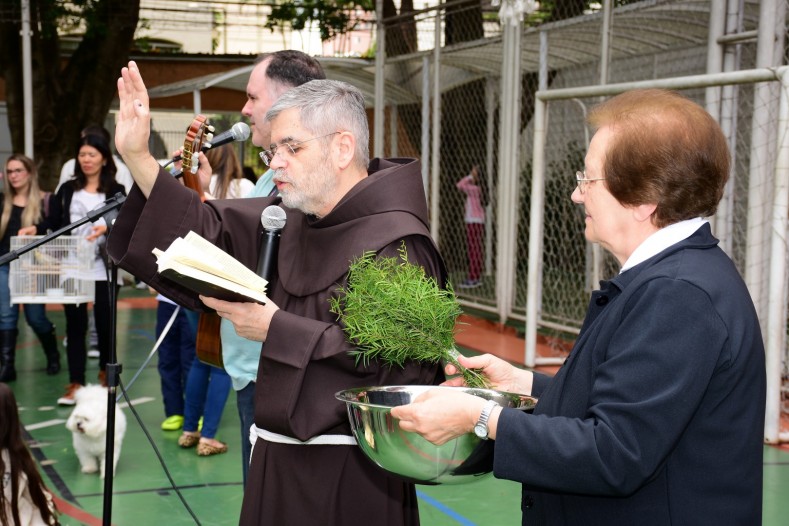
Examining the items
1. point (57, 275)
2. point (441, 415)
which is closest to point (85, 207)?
point (57, 275)

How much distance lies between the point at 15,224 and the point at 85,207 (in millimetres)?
827

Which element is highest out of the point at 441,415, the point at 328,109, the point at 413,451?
the point at 328,109

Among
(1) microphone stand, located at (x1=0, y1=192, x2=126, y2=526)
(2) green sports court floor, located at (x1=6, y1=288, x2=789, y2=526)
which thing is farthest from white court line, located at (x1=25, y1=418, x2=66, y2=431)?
(1) microphone stand, located at (x1=0, y1=192, x2=126, y2=526)

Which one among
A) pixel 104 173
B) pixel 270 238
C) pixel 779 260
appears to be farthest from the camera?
pixel 104 173

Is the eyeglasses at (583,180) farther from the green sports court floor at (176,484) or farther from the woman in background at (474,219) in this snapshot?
the woman in background at (474,219)

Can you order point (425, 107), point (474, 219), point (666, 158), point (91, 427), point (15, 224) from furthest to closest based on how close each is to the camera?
point (474, 219)
point (425, 107)
point (15, 224)
point (91, 427)
point (666, 158)

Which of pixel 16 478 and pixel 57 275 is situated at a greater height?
pixel 57 275

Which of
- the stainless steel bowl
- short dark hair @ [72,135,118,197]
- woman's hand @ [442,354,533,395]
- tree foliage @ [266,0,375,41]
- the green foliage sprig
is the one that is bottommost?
the stainless steel bowl

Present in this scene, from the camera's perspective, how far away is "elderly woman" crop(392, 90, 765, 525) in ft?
5.77

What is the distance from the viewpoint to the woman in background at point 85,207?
23.8ft

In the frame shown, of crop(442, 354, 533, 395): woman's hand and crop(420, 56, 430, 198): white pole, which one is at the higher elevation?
crop(420, 56, 430, 198): white pole

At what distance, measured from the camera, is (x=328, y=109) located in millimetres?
2744

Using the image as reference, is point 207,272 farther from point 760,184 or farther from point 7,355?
point 7,355

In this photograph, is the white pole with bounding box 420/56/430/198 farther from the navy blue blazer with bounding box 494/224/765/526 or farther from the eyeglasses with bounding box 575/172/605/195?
the navy blue blazer with bounding box 494/224/765/526
